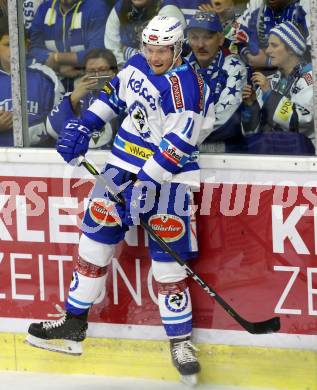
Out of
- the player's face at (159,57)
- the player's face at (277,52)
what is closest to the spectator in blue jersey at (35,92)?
the player's face at (159,57)

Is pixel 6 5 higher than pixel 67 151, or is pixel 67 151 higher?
pixel 6 5

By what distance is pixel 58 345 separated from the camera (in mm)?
5039

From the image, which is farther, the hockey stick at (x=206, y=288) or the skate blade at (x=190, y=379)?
the skate blade at (x=190, y=379)

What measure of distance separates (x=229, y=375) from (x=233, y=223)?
0.60m

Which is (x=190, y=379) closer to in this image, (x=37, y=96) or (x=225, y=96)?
(x=225, y=96)

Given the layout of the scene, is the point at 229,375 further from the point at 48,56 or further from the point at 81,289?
the point at 48,56

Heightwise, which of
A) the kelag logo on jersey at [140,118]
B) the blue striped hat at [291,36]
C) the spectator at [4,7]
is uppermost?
the spectator at [4,7]

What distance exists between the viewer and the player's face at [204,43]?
4848 millimetres

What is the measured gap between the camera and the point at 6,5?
16.7 feet

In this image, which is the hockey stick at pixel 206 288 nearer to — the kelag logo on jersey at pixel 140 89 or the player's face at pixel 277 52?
the kelag logo on jersey at pixel 140 89

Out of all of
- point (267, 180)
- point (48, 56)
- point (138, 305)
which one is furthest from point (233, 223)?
point (48, 56)

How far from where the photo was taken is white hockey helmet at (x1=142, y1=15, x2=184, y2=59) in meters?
4.68

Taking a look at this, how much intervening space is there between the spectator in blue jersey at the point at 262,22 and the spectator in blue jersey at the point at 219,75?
6 centimetres

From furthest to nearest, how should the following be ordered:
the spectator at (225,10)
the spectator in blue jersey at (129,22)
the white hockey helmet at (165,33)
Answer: the spectator in blue jersey at (129,22), the spectator at (225,10), the white hockey helmet at (165,33)
